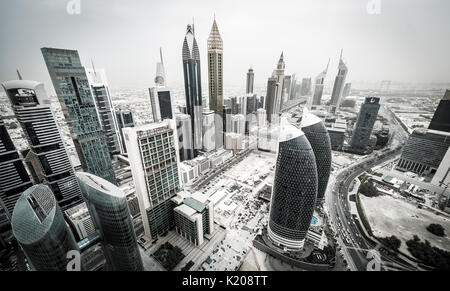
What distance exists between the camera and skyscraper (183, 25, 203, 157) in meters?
26.2

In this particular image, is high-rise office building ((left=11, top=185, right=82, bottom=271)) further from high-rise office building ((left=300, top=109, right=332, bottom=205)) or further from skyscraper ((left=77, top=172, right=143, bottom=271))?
high-rise office building ((left=300, top=109, right=332, bottom=205))

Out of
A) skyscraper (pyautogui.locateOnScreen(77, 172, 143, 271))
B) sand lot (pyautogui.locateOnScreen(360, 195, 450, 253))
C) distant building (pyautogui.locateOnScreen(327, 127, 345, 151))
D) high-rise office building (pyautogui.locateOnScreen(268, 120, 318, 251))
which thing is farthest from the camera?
distant building (pyautogui.locateOnScreen(327, 127, 345, 151))

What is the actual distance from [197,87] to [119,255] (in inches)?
977

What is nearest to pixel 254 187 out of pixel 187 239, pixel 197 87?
pixel 187 239

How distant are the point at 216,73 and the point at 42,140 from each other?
2412 cm

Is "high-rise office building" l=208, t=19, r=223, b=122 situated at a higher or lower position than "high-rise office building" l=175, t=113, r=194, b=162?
higher

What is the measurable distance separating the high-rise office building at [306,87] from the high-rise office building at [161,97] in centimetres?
6984

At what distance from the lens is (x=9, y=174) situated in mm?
14539

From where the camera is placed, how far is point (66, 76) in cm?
1473

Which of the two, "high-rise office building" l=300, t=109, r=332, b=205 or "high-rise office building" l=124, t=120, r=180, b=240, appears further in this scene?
"high-rise office building" l=300, t=109, r=332, b=205

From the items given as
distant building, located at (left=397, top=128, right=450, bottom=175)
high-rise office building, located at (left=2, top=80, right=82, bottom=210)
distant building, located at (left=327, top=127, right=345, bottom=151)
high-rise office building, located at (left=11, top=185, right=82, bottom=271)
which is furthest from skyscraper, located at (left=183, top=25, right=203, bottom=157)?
distant building, located at (left=397, top=128, right=450, bottom=175)

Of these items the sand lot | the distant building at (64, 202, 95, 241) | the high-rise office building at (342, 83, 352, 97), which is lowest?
the sand lot

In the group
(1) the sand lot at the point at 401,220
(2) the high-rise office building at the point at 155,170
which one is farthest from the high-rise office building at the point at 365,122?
(2) the high-rise office building at the point at 155,170

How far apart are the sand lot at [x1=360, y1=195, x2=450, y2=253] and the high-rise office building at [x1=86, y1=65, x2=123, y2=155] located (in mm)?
35619
